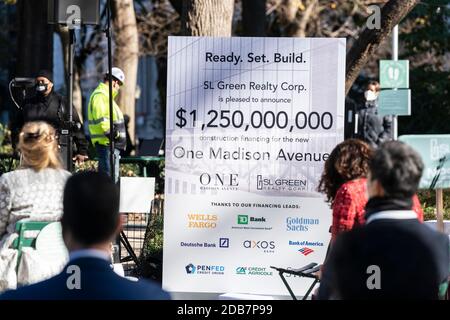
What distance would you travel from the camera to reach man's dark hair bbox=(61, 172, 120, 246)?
364cm

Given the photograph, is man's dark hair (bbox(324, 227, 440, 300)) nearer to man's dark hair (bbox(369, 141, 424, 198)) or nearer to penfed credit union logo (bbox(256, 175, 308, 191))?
man's dark hair (bbox(369, 141, 424, 198))

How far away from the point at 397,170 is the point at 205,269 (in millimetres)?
4611

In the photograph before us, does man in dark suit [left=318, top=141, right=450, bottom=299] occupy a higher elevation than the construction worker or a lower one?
lower

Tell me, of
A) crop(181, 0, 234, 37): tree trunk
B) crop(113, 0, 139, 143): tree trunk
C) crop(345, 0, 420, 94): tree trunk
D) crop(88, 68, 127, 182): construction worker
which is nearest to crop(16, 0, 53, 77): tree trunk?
crop(113, 0, 139, 143): tree trunk

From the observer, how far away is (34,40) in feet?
69.6


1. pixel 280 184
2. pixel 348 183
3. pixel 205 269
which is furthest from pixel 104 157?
pixel 348 183

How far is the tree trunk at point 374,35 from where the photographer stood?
11664 millimetres

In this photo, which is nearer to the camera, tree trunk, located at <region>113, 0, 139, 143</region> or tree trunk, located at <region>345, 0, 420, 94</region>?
tree trunk, located at <region>345, 0, 420, 94</region>

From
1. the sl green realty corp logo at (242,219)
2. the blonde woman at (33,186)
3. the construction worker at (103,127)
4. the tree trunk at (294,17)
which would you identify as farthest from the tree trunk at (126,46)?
the blonde woman at (33,186)

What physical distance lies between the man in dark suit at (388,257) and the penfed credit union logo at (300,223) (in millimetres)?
4400

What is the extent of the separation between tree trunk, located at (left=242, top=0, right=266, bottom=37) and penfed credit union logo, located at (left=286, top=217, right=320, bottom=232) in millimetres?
14951

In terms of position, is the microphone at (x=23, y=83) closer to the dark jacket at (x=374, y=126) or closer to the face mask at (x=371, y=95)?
the dark jacket at (x=374, y=126)

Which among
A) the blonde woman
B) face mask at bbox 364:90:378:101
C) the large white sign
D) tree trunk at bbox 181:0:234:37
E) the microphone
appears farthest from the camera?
face mask at bbox 364:90:378:101
